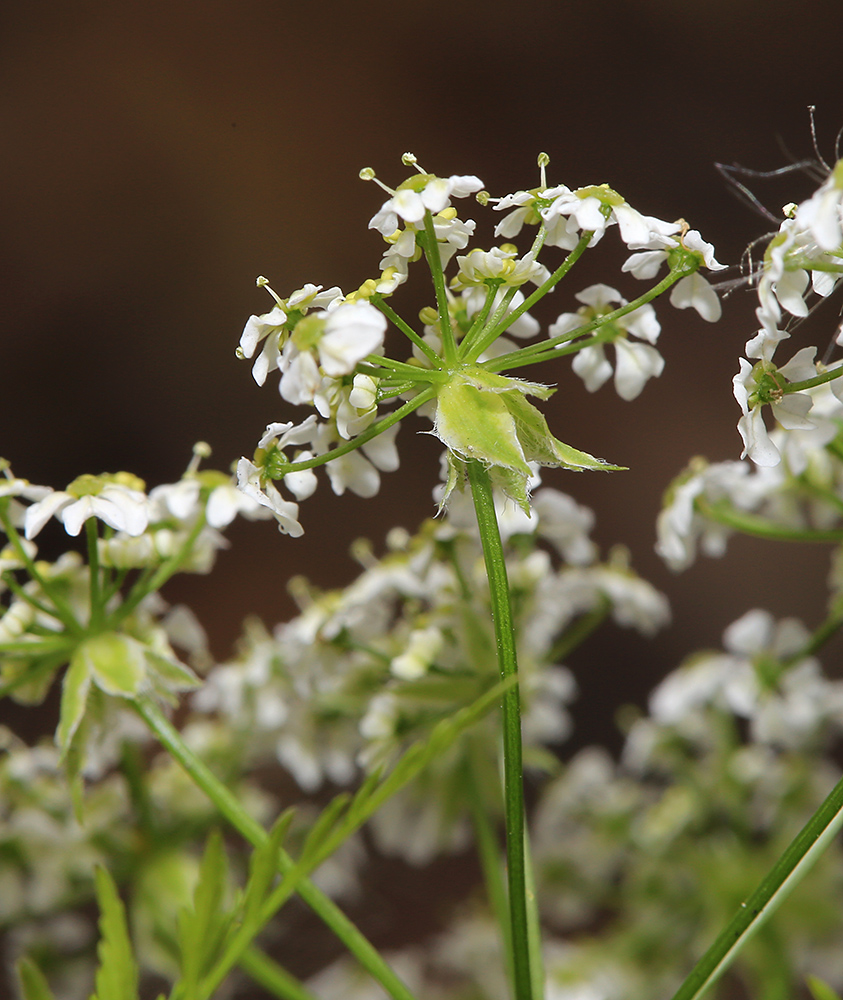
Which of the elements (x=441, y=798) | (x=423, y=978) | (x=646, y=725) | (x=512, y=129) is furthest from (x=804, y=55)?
(x=423, y=978)

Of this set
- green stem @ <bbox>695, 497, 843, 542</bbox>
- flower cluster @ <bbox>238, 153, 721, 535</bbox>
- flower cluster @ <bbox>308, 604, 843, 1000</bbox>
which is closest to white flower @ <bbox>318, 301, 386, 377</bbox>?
flower cluster @ <bbox>238, 153, 721, 535</bbox>

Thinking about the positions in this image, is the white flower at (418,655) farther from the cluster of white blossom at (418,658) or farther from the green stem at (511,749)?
the green stem at (511,749)

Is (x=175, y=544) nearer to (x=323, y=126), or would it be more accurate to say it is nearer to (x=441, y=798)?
(x=441, y=798)

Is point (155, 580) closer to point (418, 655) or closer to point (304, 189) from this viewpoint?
point (418, 655)

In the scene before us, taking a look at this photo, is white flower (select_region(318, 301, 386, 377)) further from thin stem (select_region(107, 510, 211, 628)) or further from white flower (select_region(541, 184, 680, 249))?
thin stem (select_region(107, 510, 211, 628))

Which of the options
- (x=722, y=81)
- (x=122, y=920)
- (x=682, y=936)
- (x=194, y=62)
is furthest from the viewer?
(x=194, y=62)

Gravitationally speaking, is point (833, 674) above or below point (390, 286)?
below

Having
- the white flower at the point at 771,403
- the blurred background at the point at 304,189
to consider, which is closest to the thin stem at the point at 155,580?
the white flower at the point at 771,403
